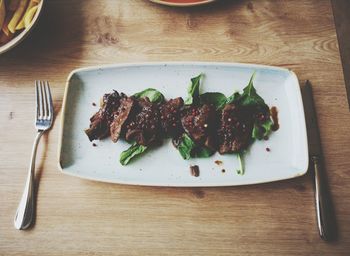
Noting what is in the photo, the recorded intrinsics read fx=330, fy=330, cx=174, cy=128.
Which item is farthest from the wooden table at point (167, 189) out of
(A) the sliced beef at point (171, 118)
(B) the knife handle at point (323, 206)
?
(A) the sliced beef at point (171, 118)

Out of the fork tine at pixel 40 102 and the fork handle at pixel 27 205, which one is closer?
the fork handle at pixel 27 205

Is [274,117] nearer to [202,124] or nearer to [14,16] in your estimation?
[202,124]

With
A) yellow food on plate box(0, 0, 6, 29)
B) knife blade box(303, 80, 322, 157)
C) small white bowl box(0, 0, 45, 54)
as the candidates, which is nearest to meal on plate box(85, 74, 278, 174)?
knife blade box(303, 80, 322, 157)

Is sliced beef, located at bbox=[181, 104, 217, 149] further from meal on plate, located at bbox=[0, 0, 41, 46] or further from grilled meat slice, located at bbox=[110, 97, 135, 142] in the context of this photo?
meal on plate, located at bbox=[0, 0, 41, 46]

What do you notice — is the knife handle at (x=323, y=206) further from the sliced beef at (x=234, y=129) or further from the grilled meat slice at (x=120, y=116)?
the grilled meat slice at (x=120, y=116)

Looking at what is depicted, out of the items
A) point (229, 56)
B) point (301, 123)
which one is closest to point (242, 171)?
point (301, 123)

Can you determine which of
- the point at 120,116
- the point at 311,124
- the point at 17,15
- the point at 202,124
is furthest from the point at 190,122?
the point at 17,15

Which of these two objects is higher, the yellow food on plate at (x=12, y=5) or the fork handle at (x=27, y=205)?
the yellow food on plate at (x=12, y=5)
